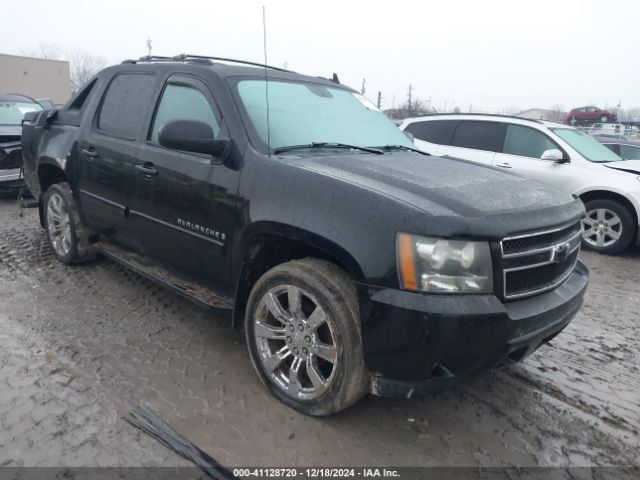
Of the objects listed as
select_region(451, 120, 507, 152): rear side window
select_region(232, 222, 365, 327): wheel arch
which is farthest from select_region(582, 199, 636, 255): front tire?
select_region(232, 222, 365, 327): wheel arch

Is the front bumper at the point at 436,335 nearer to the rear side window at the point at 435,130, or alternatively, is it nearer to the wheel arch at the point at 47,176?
the wheel arch at the point at 47,176

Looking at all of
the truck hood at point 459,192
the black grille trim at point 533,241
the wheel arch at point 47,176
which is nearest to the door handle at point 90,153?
the wheel arch at point 47,176

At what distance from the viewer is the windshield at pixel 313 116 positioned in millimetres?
3008

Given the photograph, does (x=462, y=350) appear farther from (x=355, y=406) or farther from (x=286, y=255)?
(x=286, y=255)

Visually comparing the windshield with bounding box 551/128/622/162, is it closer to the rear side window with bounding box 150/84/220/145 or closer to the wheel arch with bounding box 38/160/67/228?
the rear side window with bounding box 150/84/220/145

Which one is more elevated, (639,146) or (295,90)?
(295,90)

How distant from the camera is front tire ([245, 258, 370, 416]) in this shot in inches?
92.6

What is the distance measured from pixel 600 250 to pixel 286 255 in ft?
17.6

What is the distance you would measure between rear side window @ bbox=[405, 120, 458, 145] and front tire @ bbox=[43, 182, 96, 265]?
209 inches

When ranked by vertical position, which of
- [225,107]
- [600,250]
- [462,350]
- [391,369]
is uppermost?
[225,107]

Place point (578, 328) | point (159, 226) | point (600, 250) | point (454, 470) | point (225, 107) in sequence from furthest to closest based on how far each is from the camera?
point (600, 250) < point (578, 328) < point (159, 226) < point (225, 107) < point (454, 470)

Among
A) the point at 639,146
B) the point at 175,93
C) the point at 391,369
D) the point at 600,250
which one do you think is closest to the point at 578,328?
the point at 391,369

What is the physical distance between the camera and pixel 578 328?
4004 millimetres

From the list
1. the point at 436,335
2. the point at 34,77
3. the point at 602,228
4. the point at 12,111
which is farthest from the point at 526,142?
the point at 34,77
